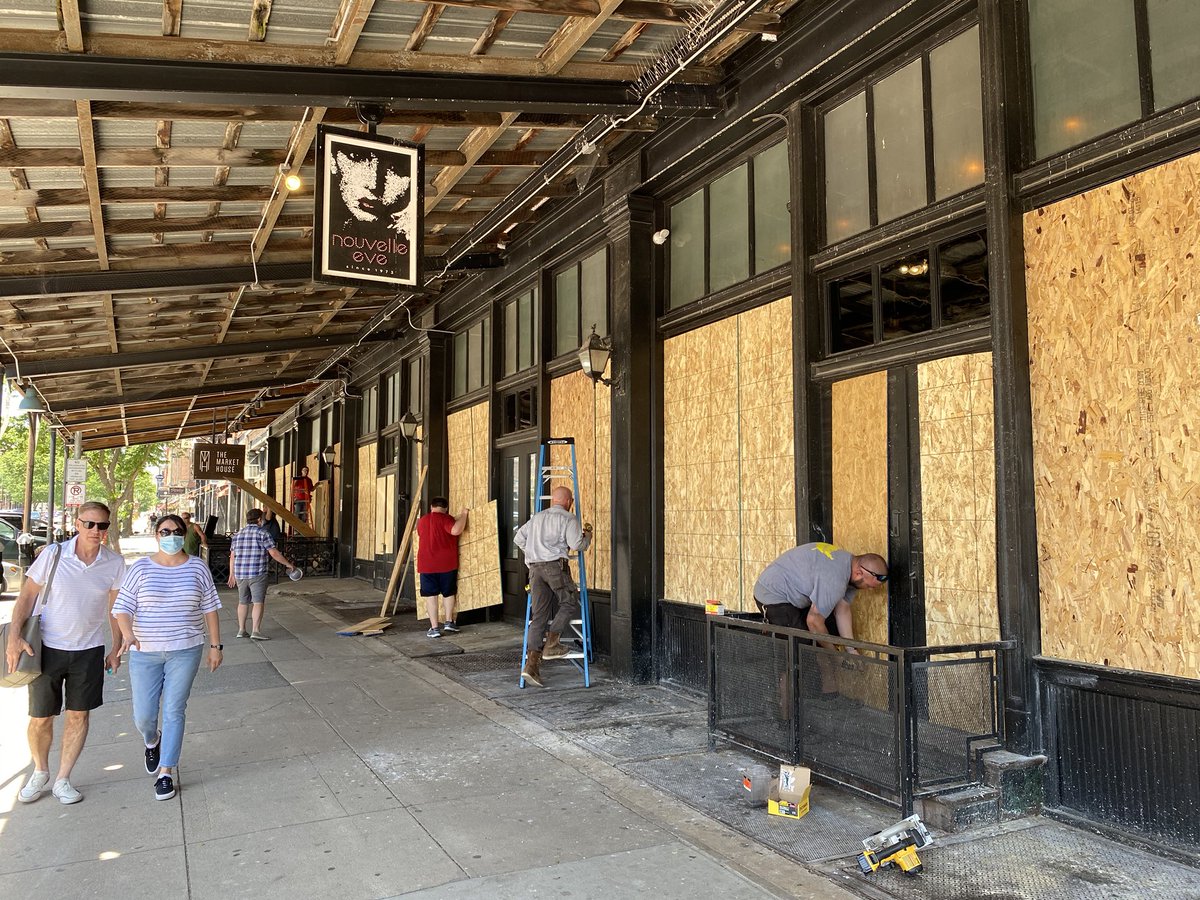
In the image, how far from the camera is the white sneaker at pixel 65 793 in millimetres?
5203

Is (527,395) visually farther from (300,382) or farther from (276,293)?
(300,382)

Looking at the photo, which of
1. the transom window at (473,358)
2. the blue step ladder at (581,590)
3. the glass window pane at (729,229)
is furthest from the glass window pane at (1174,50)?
the transom window at (473,358)

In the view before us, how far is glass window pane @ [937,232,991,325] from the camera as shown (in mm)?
5477

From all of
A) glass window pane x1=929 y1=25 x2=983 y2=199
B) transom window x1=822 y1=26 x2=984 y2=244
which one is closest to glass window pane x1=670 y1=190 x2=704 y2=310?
transom window x1=822 y1=26 x2=984 y2=244

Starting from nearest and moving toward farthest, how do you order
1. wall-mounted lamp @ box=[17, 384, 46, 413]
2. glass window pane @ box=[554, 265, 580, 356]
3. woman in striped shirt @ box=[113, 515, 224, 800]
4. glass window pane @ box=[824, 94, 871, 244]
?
woman in striped shirt @ box=[113, 515, 224, 800], glass window pane @ box=[824, 94, 871, 244], glass window pane @ box=[554, 265, 580, 356], wall-mounted lamp @ box=[17, 384, 46, 413]

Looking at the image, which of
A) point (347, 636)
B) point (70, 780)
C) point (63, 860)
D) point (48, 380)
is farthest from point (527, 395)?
point (48, 380)

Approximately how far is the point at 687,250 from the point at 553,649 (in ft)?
14.6

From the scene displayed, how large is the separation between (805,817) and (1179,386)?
2917 millimetres

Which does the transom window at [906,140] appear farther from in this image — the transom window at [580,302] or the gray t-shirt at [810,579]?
the transom window at [580,302]

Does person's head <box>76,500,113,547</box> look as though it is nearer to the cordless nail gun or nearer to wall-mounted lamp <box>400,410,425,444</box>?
the cordless nail gun

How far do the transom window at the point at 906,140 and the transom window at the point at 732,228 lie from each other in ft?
1.80

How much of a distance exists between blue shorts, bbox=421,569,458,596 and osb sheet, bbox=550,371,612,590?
222cm

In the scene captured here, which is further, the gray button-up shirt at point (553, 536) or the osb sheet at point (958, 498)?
the gray button-up shirt at point (553, 536)

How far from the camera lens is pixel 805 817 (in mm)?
4863
